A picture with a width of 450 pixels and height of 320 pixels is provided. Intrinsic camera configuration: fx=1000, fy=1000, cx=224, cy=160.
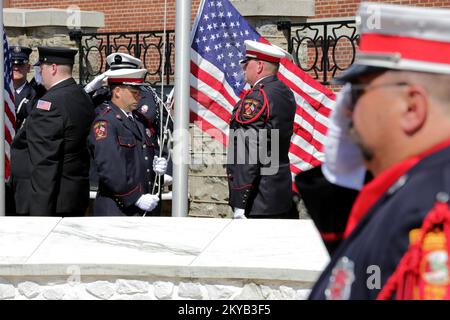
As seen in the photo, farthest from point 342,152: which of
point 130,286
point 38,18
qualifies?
point 38,18

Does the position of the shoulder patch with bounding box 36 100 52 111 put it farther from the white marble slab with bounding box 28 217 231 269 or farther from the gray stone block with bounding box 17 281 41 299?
the gray stone block with bounding box 17 281 41 299

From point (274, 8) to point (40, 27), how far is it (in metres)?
3.86

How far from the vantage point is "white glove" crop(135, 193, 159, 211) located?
22.0 feet

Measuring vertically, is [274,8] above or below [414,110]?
below

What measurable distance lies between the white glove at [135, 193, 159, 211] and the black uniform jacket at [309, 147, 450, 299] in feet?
15.8

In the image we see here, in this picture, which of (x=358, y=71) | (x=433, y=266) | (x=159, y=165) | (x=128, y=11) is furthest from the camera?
(x=128, y=11)

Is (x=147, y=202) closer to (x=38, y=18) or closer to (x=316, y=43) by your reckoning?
(x=316, y=43)

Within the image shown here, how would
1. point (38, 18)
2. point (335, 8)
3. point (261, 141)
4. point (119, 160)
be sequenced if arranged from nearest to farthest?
1. point (119, 160)
2. point (261, 141)
3. point (38, 18)
4. point (335, 8)

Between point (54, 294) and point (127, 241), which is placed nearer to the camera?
point (54, 294)

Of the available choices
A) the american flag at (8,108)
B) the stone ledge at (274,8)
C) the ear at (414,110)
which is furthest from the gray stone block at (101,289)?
the stone ledge at (274,8)

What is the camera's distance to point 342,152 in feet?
6.92

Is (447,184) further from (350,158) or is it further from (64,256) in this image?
(64,256)

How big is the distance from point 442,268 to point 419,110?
0.94ft

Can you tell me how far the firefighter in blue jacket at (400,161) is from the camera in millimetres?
1726
